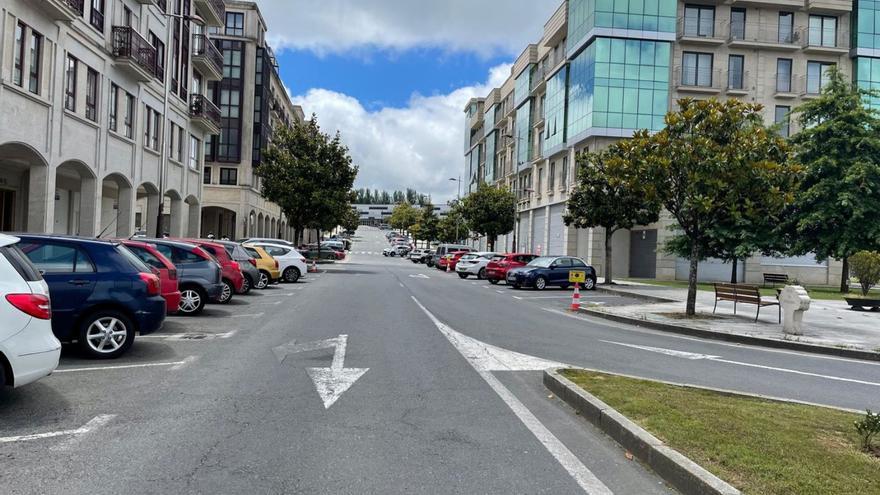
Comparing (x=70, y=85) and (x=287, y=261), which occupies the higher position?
(x=70, y=85)

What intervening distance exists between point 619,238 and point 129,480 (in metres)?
41.5

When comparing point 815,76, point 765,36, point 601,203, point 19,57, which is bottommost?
point 601,203

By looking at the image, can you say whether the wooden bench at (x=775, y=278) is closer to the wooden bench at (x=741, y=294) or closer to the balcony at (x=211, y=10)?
the wooden bench at (x=741, y=294)

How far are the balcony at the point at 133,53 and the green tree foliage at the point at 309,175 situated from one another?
44.3 feet

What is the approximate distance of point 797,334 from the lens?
1433cm

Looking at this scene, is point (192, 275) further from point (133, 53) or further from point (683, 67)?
point (683, 67)

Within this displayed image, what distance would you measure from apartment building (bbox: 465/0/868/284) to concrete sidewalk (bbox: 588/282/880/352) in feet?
59.0

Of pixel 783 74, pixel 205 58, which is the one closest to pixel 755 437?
pixel 205 58

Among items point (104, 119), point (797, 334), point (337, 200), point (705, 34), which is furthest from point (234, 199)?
point (797, 334)

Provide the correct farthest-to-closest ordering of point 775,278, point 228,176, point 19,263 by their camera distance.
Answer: point 228,176
point 775,278
point 19,263

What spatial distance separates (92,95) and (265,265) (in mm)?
8663

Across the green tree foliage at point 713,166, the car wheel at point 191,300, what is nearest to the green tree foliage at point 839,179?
the green tree foliage at point 713,166

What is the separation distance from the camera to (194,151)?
3747 centimetres

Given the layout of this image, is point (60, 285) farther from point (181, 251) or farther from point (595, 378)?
point (595, 378)
